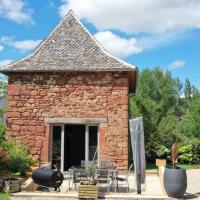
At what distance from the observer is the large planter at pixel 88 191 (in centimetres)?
1123

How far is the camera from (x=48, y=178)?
1212 centimetres

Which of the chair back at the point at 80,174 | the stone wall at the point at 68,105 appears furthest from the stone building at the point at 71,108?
the chair back at the point at 80,174

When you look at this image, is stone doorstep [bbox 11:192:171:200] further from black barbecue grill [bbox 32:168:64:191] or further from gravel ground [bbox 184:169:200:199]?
gravel ground [bbox 184:169:200:199]

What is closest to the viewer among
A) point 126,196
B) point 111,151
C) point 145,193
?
point 126,196

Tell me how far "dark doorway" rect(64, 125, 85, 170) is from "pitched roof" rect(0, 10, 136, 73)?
2.37m

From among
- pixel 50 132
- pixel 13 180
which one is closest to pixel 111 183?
pixel 13 180

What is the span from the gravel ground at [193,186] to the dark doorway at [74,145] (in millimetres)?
4303

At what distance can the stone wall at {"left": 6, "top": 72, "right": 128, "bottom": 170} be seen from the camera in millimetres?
16016

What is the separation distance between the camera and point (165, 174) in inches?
464

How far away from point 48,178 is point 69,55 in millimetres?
6361

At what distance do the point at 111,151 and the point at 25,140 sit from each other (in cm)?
341

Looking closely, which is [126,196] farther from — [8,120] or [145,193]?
[8,120]

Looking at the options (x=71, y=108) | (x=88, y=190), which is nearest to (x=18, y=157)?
(x=71, y=108)

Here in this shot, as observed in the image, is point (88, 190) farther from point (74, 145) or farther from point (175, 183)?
point (74, 145)
